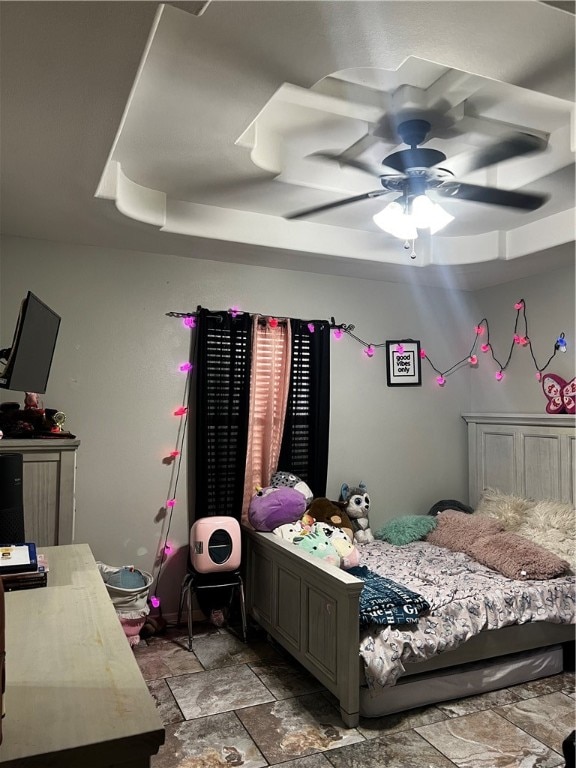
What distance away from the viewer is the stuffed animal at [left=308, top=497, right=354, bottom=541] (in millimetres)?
3859

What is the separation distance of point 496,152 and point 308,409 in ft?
6.85

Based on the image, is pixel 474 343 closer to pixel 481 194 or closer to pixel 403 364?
pixel 403 364

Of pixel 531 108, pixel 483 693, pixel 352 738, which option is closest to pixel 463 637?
pixel 483 693

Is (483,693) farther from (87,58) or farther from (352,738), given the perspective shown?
(87,58)

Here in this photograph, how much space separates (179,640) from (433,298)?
10.4 ft

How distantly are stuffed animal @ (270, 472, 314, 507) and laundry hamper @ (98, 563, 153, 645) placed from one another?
1.00 meters

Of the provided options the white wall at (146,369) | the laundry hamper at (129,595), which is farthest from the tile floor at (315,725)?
the white wall at (146,369)

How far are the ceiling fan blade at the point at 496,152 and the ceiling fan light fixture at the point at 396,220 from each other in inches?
16.7

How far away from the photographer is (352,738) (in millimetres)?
2582

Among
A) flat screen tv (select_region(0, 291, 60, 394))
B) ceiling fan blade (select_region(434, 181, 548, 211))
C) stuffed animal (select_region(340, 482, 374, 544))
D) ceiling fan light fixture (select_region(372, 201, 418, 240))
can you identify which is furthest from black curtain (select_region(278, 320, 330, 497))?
flat screen tv (select_region(0, 291, 60, 394))

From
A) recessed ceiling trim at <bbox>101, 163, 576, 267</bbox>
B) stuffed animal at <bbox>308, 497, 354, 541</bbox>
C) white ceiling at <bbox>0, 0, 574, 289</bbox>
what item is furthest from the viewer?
stuffed animal at <bbox>308, 497, 354, 541</bbox>

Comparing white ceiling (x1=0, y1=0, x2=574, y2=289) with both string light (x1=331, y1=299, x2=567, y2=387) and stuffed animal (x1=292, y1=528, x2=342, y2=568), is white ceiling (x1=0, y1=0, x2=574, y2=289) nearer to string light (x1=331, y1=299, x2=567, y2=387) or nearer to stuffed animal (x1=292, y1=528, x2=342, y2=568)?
string light (x1=331, y1=299, x2=567, y2=387)

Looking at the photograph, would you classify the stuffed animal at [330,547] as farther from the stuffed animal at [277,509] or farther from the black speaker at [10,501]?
the black speaker at [10,501]

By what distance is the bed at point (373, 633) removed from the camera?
8.75ft
